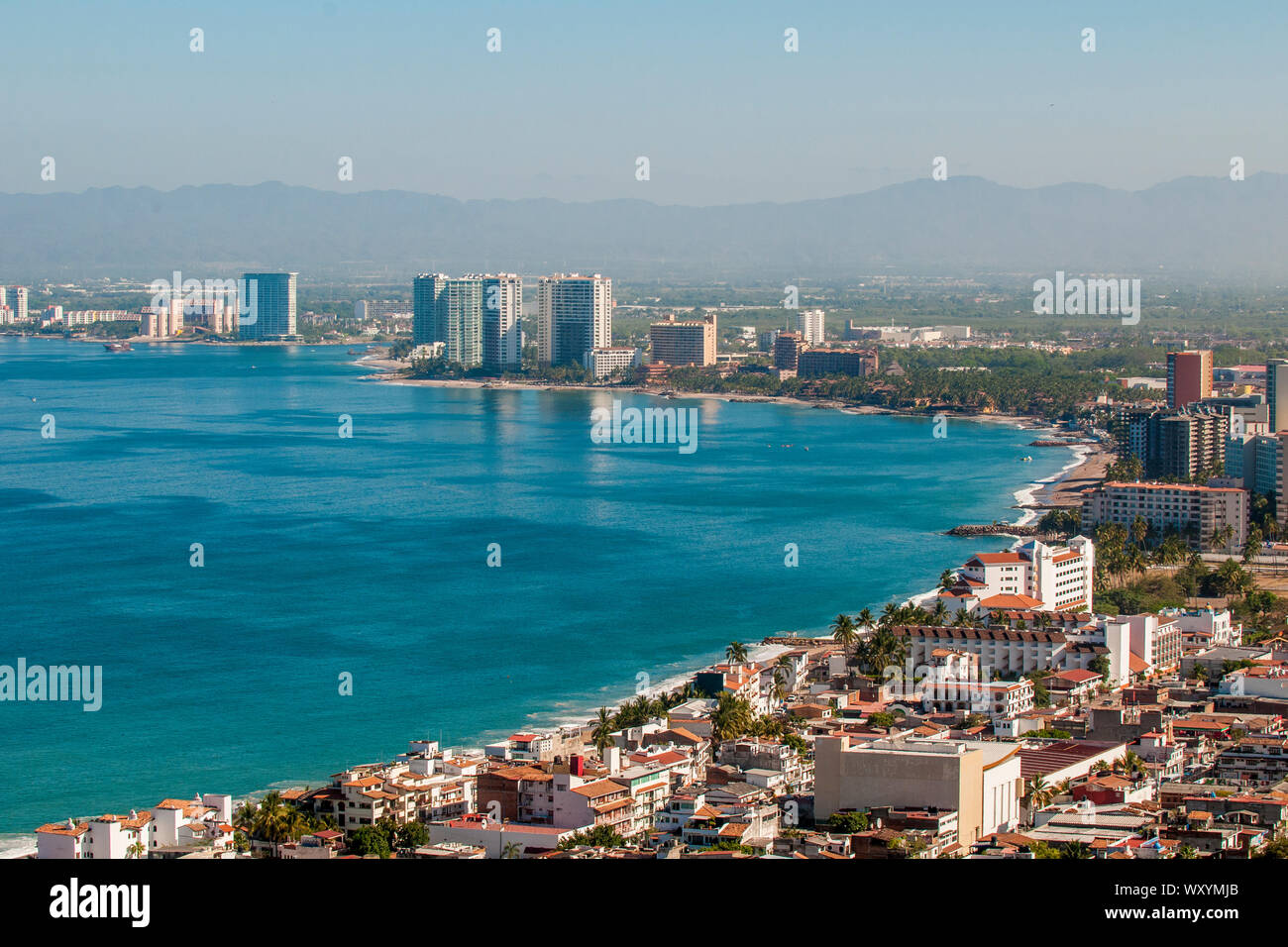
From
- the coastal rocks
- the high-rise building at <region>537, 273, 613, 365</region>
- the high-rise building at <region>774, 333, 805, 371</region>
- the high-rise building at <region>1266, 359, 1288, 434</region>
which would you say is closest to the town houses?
the coastal rocks

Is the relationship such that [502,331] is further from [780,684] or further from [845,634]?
[780,684]

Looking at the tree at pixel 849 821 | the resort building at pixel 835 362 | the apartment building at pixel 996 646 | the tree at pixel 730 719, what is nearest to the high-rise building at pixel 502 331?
the resort building at pixel 835 362

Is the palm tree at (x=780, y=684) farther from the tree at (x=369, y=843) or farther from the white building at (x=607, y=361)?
the white building at (x=607, y=361)

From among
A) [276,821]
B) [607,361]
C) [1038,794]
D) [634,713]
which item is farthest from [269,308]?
[1038,794]

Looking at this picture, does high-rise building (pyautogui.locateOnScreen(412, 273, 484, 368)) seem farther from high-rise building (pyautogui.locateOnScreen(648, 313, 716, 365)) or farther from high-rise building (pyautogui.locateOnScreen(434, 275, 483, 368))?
high-rise building (pyautogui.locateOnScreen(648, 313, 716, 365))
